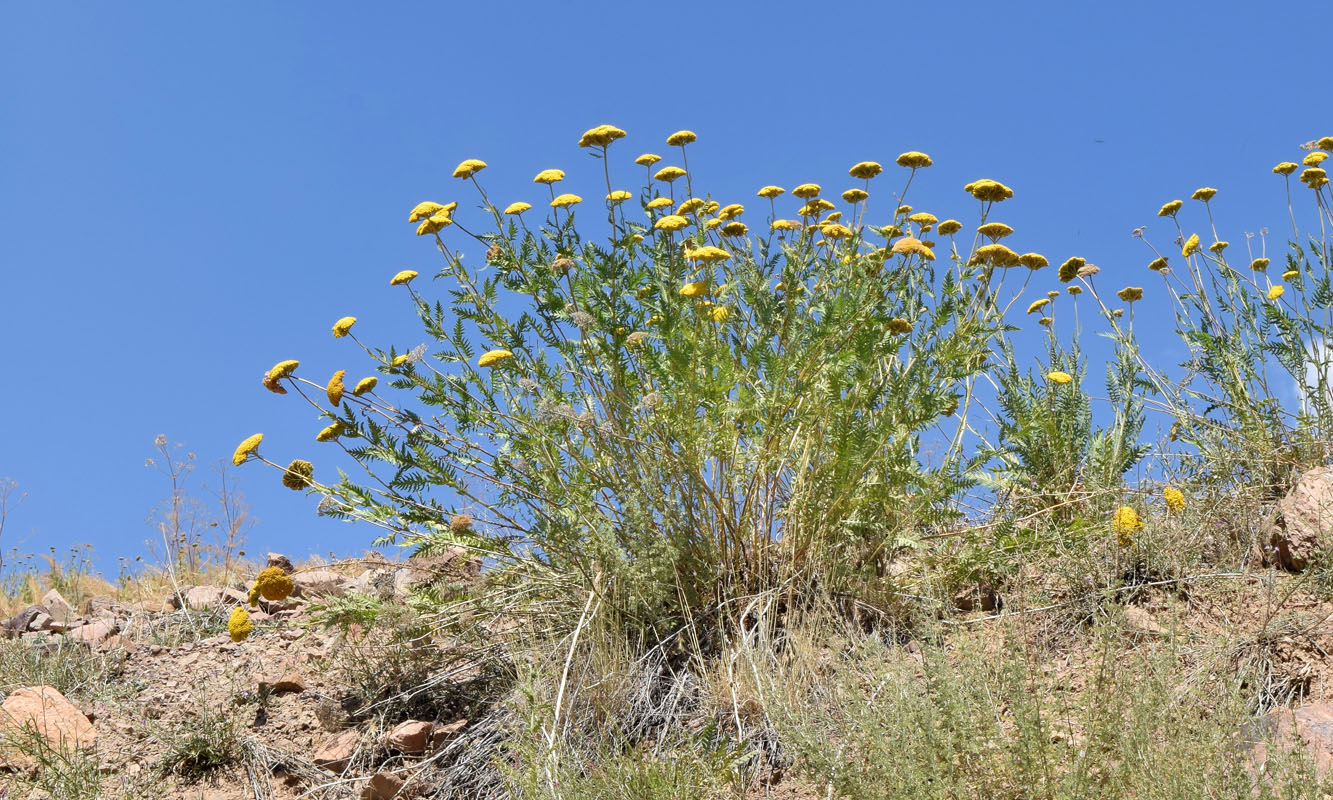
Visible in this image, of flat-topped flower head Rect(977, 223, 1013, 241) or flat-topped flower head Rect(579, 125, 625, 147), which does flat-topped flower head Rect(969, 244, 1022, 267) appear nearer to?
flat-topped flower head Rect(977, 223, 1013, 241)

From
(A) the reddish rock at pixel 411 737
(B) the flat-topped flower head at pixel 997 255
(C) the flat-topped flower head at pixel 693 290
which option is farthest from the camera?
(B) the flat-topped flower head at pixel 997 255

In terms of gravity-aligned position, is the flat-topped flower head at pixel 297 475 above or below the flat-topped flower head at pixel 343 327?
below

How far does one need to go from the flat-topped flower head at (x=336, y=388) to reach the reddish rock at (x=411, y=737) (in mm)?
1319

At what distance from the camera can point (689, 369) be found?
Result: 394 cm

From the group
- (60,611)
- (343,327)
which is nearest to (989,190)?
(343,327)

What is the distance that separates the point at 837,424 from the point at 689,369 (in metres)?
0.64

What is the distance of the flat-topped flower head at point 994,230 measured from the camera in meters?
4.29

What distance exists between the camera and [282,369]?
425cm

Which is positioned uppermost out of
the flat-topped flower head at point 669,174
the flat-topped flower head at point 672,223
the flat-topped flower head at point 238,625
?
the flat-topped flower head at point 669,174

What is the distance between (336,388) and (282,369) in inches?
9.2

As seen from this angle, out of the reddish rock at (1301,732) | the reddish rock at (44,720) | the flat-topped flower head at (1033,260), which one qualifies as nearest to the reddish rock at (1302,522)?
the reddish rock at (1301,732)

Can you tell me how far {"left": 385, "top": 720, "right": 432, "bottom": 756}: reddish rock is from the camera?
4113 millimetres

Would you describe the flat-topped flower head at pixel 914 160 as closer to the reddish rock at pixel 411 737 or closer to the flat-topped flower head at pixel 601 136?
the flat-topped flower head at pixel 601 136

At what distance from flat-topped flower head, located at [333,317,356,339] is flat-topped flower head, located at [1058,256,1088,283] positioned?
349 centimetres
